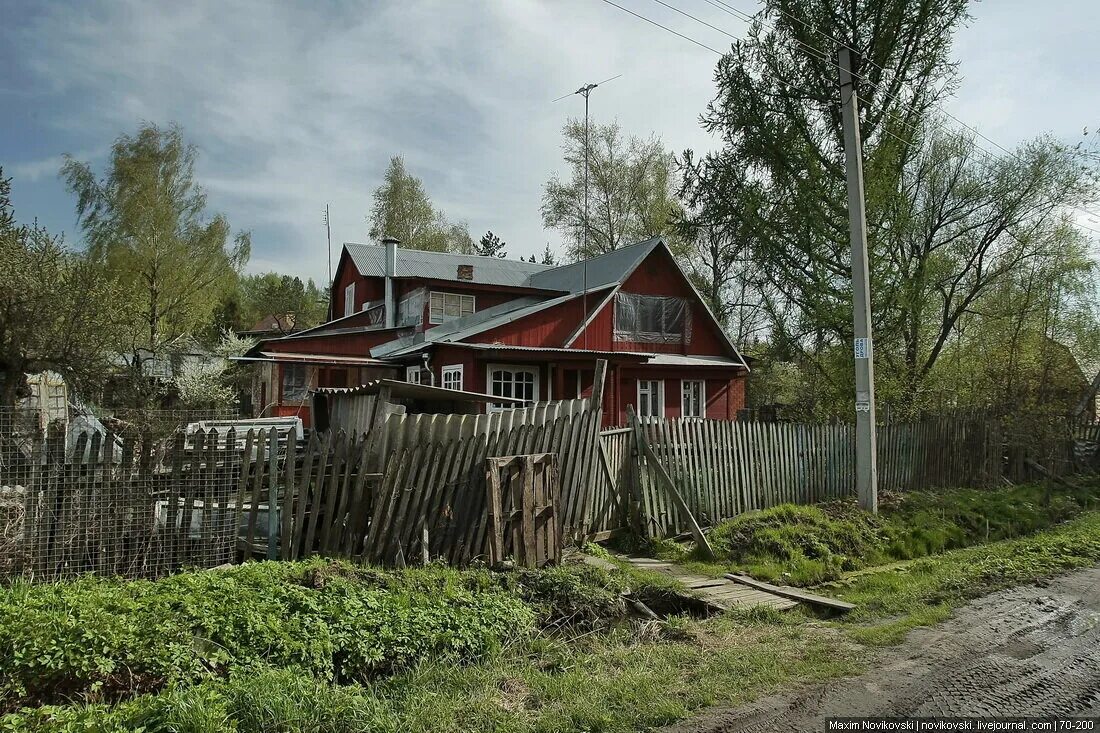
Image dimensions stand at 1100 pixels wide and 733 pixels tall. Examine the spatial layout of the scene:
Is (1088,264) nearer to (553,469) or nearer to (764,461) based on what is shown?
(764,461)

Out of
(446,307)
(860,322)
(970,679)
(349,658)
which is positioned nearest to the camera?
(349,658)

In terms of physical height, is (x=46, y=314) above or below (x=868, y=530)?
above

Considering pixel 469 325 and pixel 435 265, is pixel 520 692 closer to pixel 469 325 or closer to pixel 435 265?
pixel 469 325

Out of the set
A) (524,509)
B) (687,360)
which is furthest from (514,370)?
(524,509)

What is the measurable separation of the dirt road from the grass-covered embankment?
27 cm

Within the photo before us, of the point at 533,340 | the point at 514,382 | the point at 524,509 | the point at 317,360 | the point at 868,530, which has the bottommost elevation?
the point at 868,530

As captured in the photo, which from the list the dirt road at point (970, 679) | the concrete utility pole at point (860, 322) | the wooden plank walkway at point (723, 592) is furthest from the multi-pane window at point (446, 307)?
the dirt road at point (970, 679)

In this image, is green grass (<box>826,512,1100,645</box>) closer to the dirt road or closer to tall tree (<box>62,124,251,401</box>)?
the dirt road

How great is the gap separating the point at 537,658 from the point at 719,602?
234cm

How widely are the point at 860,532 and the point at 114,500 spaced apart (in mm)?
8826

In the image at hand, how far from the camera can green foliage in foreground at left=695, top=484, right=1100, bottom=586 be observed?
8.41 metres

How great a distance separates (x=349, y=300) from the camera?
99.3 feet

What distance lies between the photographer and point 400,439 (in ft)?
22.9

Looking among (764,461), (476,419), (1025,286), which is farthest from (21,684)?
(1025,286)
